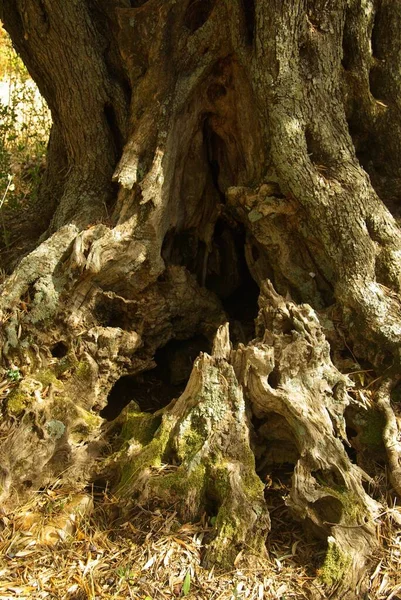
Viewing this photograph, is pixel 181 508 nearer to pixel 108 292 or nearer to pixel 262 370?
pixel 262 370

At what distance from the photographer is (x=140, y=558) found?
2.80 metres

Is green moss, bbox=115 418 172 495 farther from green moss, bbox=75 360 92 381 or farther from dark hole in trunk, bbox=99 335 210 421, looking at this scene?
dark hole in trunk, bbox=99 335 210 421

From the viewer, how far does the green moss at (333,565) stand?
265cm

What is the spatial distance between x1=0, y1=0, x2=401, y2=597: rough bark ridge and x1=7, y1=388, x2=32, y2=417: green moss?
0.6 inches

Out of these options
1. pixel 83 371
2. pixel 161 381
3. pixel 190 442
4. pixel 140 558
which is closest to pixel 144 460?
pixel 190 442

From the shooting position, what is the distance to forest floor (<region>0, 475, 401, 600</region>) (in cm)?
263

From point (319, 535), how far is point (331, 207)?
2.17m

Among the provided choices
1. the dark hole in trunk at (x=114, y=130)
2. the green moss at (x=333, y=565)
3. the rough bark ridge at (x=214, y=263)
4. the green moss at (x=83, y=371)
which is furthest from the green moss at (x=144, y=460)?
the dark hole in trunk at (x=114, y=130)

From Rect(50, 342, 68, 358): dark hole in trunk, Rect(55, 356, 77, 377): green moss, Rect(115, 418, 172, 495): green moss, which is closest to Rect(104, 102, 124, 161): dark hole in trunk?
Rect(50, 342, 68, 358): dark hole in trunk

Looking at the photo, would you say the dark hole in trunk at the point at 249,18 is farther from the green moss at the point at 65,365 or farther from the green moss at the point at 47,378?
the green moss at the point at 47,378

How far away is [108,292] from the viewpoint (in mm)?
4039

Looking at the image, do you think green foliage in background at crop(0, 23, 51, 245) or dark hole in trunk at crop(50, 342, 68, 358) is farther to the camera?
green foliage in background at crop(0, 23, 51, 245)

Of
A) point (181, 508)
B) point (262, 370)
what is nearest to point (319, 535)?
point (181, 508)

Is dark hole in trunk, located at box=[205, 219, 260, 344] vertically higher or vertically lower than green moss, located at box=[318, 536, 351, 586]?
higher
